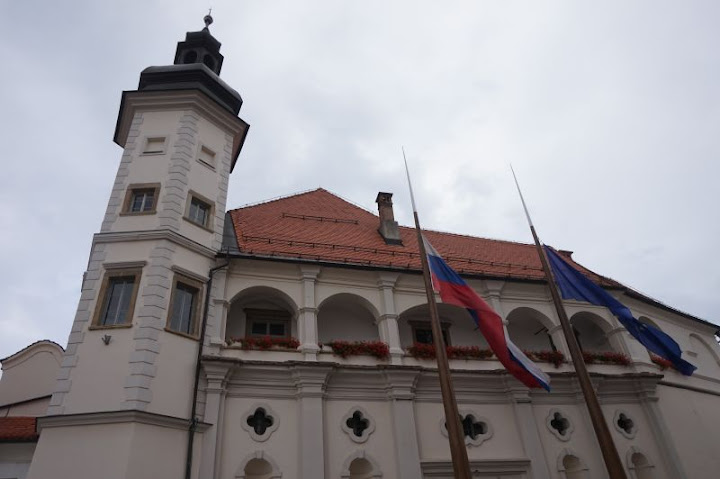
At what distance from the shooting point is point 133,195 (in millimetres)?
16422

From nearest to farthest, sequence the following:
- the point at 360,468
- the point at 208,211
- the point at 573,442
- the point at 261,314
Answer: the point at 360,468, the point at 573,442, the point at 261,314, the point at 208,211

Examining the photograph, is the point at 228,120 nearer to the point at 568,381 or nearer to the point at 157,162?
the point at 157,162

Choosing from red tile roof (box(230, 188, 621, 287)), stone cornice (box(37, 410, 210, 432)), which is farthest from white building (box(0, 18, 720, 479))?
red tile roof (box(230, 188, 621, 287))

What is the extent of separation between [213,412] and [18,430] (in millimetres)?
5295

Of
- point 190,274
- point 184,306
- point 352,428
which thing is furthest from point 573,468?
point 190,274

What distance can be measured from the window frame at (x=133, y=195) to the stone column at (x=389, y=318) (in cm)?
775

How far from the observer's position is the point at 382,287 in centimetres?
1722

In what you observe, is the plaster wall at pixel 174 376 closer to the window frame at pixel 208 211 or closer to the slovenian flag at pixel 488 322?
the window frame at pixel 208 211

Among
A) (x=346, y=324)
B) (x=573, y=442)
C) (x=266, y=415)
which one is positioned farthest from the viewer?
(x=346, y=324)

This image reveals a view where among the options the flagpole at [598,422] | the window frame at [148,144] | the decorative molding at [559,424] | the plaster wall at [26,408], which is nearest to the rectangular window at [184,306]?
the window frame at [148,144]

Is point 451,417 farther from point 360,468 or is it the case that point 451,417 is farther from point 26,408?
point 26,408

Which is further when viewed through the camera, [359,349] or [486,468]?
[359,349]

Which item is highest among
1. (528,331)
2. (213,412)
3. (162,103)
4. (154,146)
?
(162,103)

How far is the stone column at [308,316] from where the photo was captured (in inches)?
591
